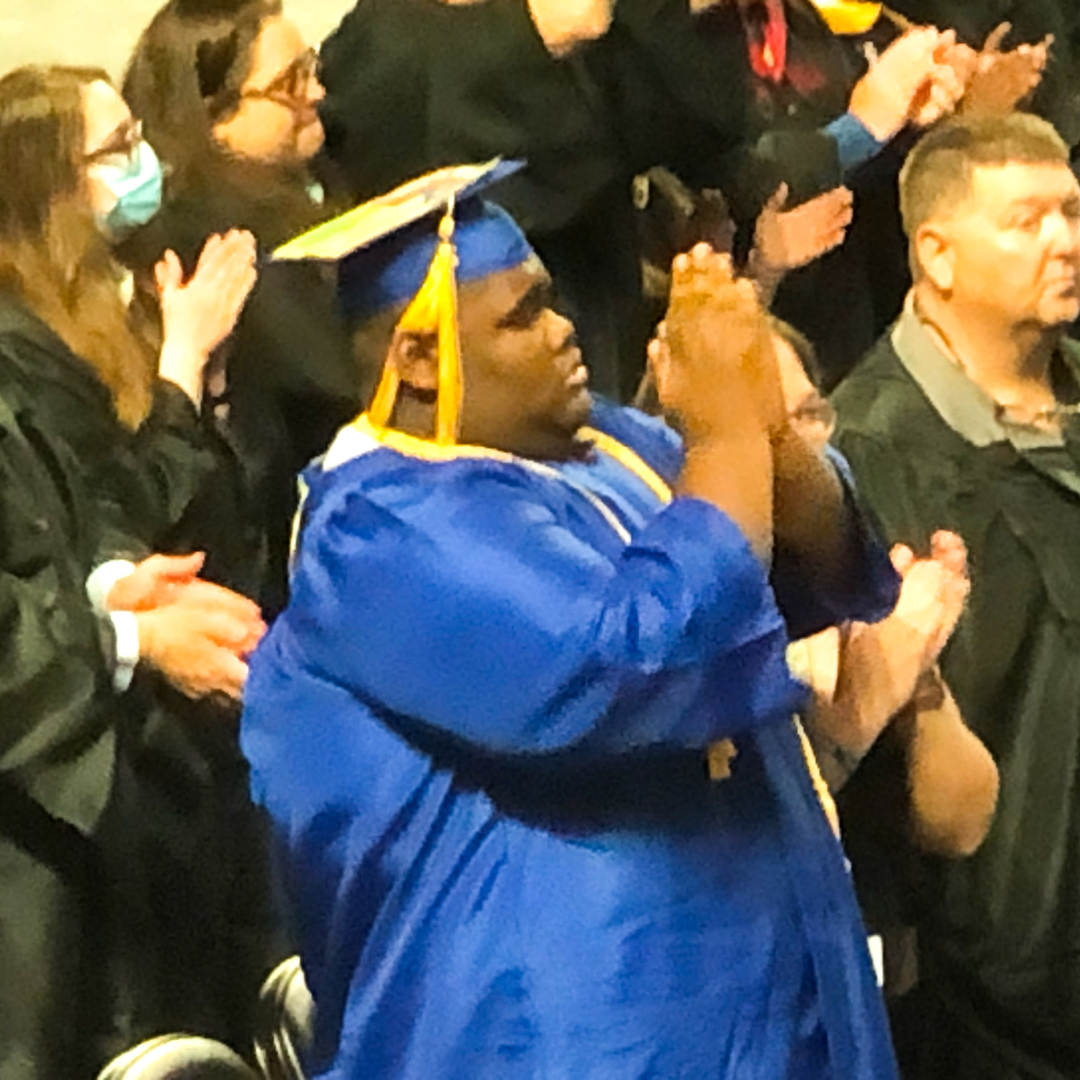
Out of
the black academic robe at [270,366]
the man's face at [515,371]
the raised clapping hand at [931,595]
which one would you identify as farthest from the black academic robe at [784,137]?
the man's face at [515,371]

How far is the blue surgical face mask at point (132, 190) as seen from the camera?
1.76 metres

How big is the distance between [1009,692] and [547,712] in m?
0.84

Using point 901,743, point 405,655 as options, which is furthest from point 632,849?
point 901,743

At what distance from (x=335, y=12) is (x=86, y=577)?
3.34 ft

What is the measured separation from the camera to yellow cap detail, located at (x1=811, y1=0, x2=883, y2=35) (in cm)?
226

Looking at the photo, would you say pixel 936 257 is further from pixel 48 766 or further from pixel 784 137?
pixel 48 766

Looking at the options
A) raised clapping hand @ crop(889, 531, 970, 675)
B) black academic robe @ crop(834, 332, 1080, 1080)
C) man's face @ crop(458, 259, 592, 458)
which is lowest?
black academic robe @ crop(834, 332, 1080, 1080)

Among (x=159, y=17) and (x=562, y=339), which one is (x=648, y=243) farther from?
(x=562, y=339)

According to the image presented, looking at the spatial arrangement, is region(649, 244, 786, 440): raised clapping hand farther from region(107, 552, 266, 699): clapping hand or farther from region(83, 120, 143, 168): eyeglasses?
region(83, 120, 143, 168): eyeglasses

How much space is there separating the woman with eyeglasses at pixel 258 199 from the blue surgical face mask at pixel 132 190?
0.09ft

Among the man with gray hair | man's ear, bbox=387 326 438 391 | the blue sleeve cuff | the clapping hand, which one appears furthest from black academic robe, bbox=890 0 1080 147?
man's ear, bbox=387 326 438 391

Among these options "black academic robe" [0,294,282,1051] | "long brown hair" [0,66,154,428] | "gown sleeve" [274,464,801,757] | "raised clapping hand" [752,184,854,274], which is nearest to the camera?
"gown sleeve" [274,464,801,757]

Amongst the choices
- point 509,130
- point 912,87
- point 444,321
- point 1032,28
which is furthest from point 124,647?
point 1032,28

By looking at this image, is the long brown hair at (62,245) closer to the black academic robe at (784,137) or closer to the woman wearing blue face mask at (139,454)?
the woman wearing blue face mask at (139,454)
